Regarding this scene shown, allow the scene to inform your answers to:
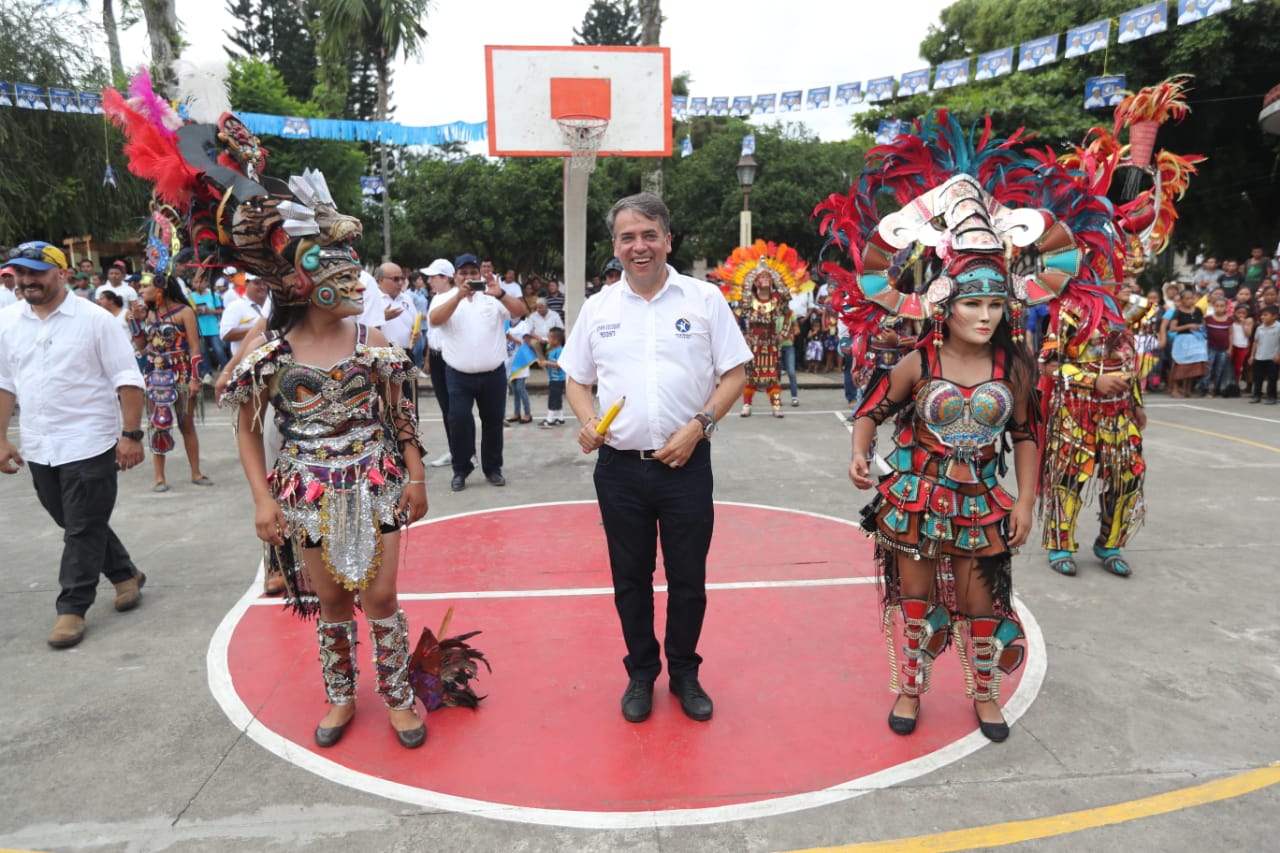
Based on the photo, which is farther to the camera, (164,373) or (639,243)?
(164,373)

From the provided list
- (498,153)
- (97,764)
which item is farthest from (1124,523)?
(498,153)

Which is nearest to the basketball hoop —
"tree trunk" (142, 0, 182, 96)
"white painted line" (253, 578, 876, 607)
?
"white painted line" (253, 578, 876, 607)

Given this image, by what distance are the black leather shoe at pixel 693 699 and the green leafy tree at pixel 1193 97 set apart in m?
14.3

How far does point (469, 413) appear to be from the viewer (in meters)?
7.68

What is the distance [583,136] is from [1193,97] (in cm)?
1683

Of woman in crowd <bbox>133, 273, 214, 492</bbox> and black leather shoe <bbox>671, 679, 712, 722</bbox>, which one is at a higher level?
woman in crowd <bbox>133, 273, 214, 492</bbox>

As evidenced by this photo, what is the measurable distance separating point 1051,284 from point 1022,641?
1420 mm

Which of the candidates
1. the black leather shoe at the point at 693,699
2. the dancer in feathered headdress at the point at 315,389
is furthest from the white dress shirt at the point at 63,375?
the black leather shoe at the point at 693,699

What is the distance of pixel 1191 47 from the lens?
57.2 feet

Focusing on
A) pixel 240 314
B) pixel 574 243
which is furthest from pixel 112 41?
pixel 574 243

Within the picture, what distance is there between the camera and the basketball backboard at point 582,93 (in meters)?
9.63

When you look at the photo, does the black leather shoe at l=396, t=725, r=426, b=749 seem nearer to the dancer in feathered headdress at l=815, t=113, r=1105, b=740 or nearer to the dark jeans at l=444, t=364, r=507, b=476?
the dancer in feathered headdress at l=815, t=113, r=1105, b=740

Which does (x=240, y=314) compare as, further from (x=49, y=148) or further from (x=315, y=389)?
(x=49, y=148)

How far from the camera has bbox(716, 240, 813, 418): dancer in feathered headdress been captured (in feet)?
39.0
